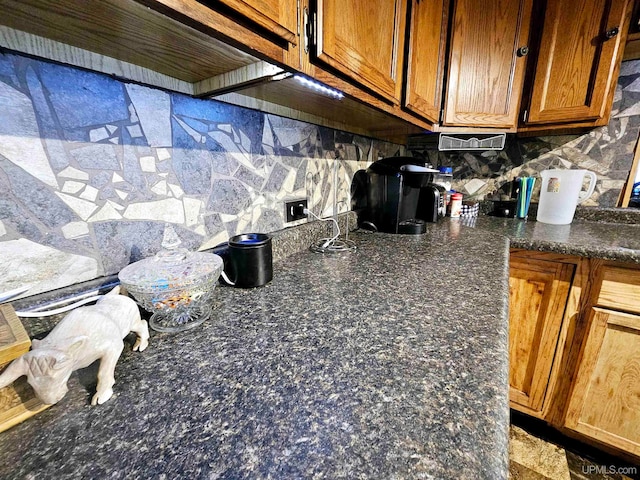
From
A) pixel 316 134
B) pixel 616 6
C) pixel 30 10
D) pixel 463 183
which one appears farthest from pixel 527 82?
pixel 30 10

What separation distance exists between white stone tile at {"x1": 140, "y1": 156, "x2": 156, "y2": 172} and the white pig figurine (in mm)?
287

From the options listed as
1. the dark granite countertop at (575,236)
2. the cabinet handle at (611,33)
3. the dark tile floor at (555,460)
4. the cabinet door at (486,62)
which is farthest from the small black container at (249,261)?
the cabinet handle at (611,33)

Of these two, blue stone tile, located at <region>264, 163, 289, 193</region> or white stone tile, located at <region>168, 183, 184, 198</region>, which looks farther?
blue stone tile, located at <region>264, 163, 289, 193</region>

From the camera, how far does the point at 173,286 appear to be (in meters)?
0.45

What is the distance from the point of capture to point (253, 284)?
0.64 metres

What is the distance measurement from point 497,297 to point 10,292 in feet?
2.86

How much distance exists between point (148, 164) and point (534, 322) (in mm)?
1429

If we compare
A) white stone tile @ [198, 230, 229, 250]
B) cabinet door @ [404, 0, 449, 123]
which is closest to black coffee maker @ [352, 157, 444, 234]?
cabinet door @ [404, 0, 449, 123]

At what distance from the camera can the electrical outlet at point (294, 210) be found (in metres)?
0.90

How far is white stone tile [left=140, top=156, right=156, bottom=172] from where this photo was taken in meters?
0.54

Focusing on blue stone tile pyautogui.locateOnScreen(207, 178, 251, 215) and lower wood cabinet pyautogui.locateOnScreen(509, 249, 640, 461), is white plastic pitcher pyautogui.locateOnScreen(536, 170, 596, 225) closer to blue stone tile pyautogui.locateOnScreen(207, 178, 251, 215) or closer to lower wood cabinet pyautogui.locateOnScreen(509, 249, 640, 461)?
lower wood cabinet pyautogui.locateOnScreen(509, 249, 640, 461)

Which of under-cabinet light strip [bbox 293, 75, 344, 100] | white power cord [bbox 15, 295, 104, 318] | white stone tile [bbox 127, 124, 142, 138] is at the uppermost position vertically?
under-cabinet light strip [bbox 293, 75, 344, 100]

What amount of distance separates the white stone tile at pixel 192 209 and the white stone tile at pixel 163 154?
0.09 metres

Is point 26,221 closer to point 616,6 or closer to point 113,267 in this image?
point 113,267
